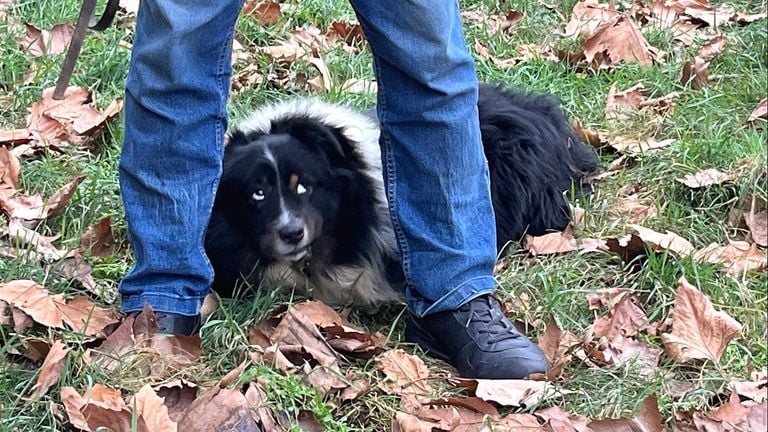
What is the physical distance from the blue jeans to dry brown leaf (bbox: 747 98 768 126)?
1.20 metres

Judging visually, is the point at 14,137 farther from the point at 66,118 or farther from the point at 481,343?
the point at 481,343

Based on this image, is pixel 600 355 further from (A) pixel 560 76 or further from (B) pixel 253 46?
(B) pixel 253 46

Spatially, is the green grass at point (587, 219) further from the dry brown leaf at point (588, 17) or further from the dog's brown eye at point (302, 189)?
the dog's brown eye at point (302, 189)

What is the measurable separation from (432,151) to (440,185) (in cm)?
9

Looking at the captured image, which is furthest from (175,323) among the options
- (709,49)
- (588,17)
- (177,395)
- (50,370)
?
(588,17)

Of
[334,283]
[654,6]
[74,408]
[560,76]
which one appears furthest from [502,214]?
[654,6]

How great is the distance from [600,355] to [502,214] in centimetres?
100

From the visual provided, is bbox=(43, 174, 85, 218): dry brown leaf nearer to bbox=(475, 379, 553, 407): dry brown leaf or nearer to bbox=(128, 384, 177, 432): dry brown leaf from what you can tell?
bbox=(128, 384, 177, 432): dry brown leaf

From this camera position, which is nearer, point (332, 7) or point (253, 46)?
point (253, 46)

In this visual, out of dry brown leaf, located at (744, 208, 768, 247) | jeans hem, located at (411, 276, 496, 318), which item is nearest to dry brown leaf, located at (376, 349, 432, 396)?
jeans hem, located at (411, 276, 496, 318)

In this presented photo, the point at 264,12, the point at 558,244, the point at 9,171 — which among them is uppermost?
the point at 264,12

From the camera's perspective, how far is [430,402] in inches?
95.7

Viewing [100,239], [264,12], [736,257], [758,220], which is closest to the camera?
[758,220]

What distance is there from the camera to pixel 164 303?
8.43ft
